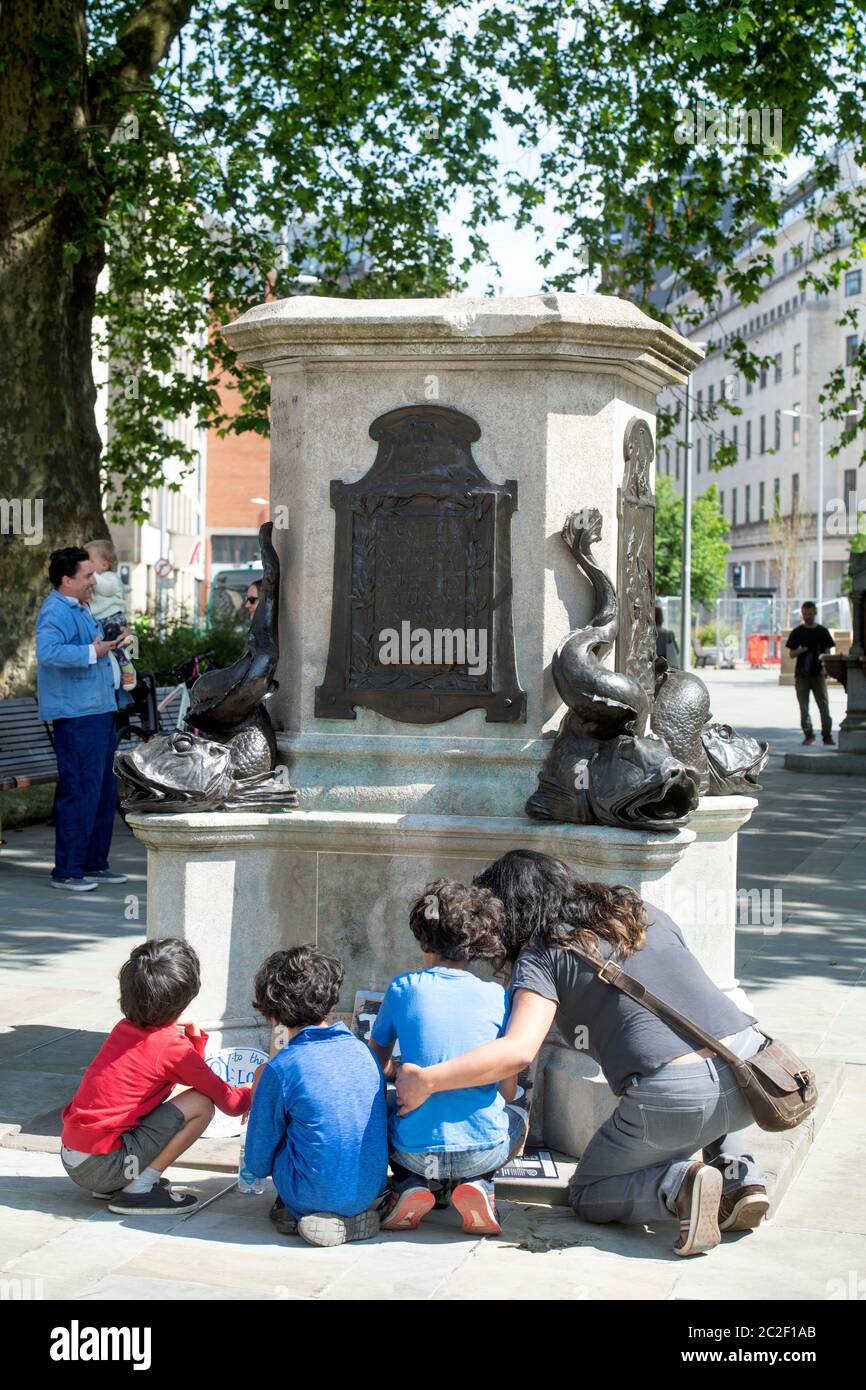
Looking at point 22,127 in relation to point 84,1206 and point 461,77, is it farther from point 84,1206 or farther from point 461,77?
point 84,1206

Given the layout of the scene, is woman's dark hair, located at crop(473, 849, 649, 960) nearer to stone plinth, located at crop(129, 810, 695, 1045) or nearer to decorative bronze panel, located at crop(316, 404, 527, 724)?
stone plinth, located at crop(129, 810, 695, 1045)

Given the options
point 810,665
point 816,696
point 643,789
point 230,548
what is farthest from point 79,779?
point 230,548

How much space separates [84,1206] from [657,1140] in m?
1.66

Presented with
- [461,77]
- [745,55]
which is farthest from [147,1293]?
[461,77]

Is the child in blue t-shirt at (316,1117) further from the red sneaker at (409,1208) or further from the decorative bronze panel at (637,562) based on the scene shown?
the decorative bronze panel at (637,562)

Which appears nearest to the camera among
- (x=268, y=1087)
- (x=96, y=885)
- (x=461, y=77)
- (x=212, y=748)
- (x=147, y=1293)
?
(x=147, y=1293)

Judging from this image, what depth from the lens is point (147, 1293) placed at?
4.18 meters

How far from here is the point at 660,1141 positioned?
15.4 ft

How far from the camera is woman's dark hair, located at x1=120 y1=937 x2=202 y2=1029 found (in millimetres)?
4953

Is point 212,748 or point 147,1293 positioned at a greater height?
point 212,748

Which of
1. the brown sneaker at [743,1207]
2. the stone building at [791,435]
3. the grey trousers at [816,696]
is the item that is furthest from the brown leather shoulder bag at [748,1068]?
the stone building at [791,435]

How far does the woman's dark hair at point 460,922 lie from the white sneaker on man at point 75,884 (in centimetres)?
618

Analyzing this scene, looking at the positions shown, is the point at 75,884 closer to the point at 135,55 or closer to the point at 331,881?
the point at 331,881

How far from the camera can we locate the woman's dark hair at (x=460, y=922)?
15.6 ft
